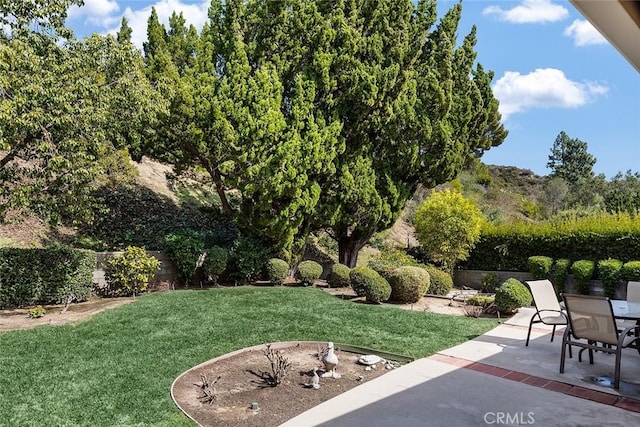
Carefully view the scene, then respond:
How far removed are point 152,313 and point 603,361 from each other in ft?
23.3

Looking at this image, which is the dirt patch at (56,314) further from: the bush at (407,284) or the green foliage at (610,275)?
the green foliage at (610,275)

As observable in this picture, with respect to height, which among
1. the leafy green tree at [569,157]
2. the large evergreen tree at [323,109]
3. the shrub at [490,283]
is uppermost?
the leafy green tree at [569,157]

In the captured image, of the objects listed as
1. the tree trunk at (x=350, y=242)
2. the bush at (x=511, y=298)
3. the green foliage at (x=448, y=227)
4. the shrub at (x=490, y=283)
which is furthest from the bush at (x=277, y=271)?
the shrub at (x=490, y=283)

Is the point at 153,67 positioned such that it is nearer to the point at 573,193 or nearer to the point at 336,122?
the point at 336,122

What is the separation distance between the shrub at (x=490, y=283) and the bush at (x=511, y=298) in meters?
4.58

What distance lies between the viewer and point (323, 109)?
1313 cm

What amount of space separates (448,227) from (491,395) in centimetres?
989

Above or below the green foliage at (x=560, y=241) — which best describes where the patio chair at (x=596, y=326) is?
below

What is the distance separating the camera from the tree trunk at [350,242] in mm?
14500

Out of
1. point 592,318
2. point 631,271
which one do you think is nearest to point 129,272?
point 592,318

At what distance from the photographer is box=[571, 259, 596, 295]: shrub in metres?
11.7

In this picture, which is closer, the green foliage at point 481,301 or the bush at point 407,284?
the green foliage at point 481,301

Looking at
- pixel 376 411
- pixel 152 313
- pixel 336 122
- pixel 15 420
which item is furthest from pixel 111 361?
pixel 336 122

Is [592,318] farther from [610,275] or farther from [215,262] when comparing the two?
[215,262]
